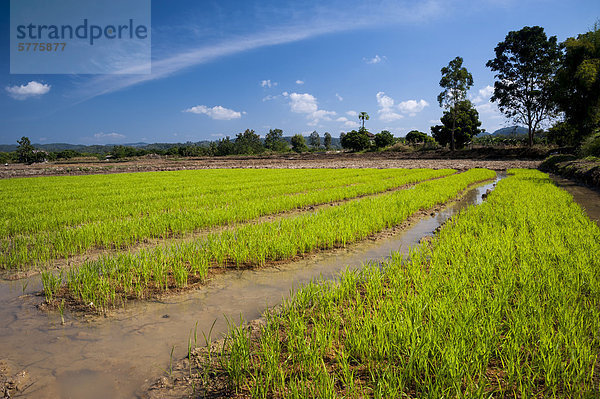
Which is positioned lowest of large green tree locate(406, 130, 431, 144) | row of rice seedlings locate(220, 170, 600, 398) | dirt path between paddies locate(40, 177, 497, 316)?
dirt path between paddies locate(40, 177, 497, 316)

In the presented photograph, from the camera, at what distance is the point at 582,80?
13.9m

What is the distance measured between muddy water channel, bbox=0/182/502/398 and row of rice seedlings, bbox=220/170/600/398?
532 millimetres

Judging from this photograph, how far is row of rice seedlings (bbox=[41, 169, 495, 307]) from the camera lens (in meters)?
3.38

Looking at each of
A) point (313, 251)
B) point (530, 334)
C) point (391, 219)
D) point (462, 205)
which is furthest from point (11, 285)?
point (462, 205)

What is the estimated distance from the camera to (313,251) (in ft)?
16.2

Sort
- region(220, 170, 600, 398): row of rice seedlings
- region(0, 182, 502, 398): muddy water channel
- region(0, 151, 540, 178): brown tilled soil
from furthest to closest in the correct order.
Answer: region(0, 151, 540, 178): brown tilled soil → region(0, 182, 502, 398): muddy water channel → region(220, 170, 600, 398): row of rice seedlings

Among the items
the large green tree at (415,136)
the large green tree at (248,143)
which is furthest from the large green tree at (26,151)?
the large green tree at (415,136)

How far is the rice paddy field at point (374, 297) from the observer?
1810 millimetres

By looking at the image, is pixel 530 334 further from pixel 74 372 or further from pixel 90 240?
pixel 90 240

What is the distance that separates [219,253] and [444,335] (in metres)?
3.05

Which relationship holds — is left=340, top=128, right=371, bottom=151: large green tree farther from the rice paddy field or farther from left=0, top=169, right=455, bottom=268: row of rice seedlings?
the rice paddy field

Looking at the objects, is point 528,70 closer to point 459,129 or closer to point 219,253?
point 459,129

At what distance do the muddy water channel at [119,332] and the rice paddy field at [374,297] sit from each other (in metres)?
0.14

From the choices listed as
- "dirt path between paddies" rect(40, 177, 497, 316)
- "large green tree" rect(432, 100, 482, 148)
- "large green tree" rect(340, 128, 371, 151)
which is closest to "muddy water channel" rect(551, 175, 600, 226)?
"dirt path between paddies" rect(40, 177, 497, 316)
